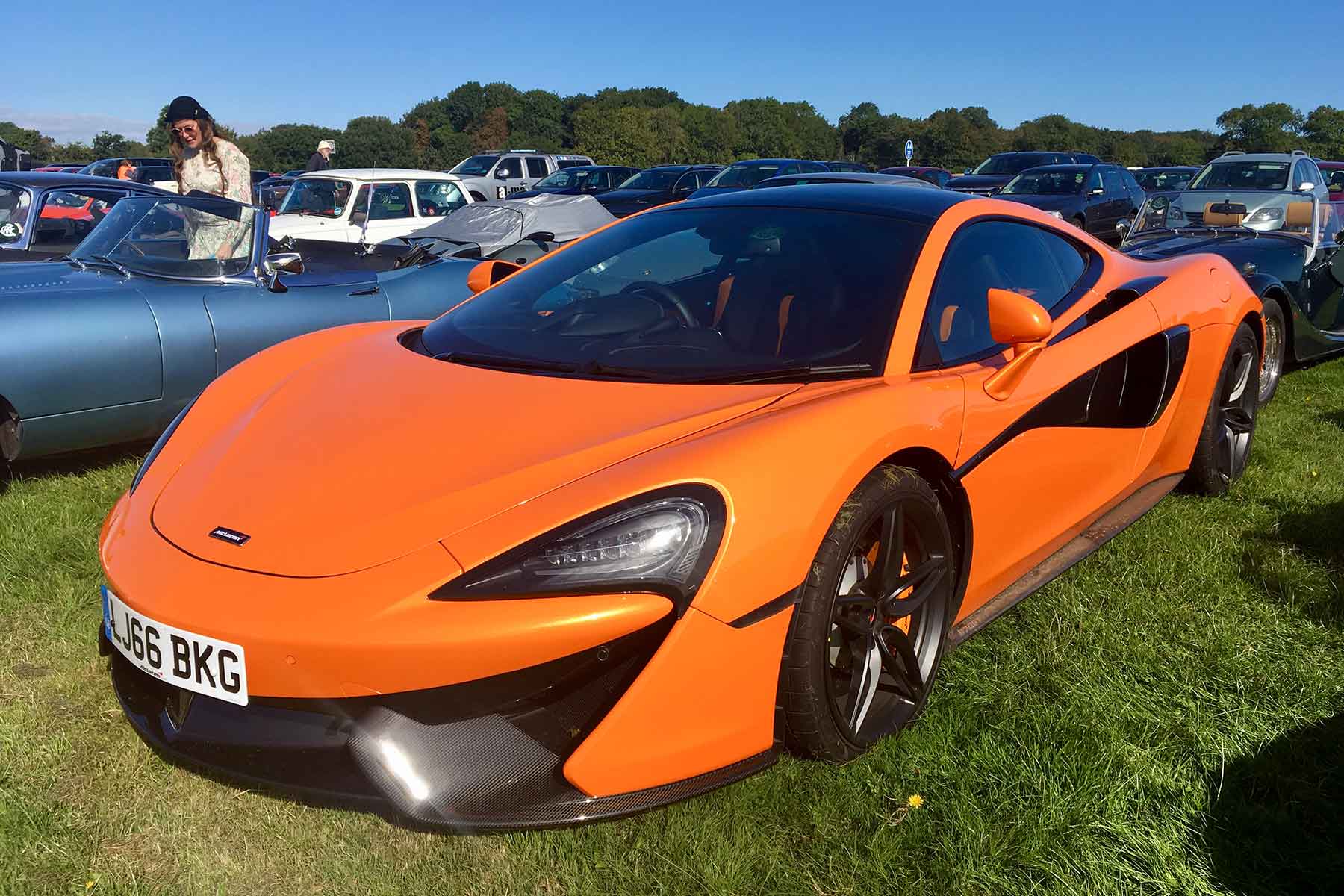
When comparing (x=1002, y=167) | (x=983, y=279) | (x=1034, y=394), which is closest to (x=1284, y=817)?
(x=1034, y=394)

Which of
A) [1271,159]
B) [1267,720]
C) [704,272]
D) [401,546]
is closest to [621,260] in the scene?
[704,272]

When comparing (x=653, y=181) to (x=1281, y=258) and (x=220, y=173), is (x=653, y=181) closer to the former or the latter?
(x=220, y=173)

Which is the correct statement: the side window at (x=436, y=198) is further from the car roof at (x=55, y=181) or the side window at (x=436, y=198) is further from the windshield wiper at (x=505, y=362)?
the windshield wiper at (x=505, y=362)

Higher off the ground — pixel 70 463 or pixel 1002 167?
pixel 1002 167

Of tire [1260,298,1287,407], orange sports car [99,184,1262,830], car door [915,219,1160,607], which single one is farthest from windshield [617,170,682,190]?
orange sports car [99,184,1262,830]

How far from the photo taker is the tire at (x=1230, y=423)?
381cm

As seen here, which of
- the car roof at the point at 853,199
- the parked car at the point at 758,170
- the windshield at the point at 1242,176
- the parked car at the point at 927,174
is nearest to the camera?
the car roof at the point at 853,199

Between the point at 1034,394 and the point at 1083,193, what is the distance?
13620 millimetres

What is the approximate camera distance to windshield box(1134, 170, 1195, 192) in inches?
840

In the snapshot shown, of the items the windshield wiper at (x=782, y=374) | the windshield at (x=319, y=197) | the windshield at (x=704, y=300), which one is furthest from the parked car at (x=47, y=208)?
the windshield at (x=319, y=197)

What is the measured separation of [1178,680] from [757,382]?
52.5 inches

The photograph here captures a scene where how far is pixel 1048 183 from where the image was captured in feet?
50.6

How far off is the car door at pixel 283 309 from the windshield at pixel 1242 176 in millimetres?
11506

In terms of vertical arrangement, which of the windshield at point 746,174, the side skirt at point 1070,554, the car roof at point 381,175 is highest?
the car roof at point 381,175
